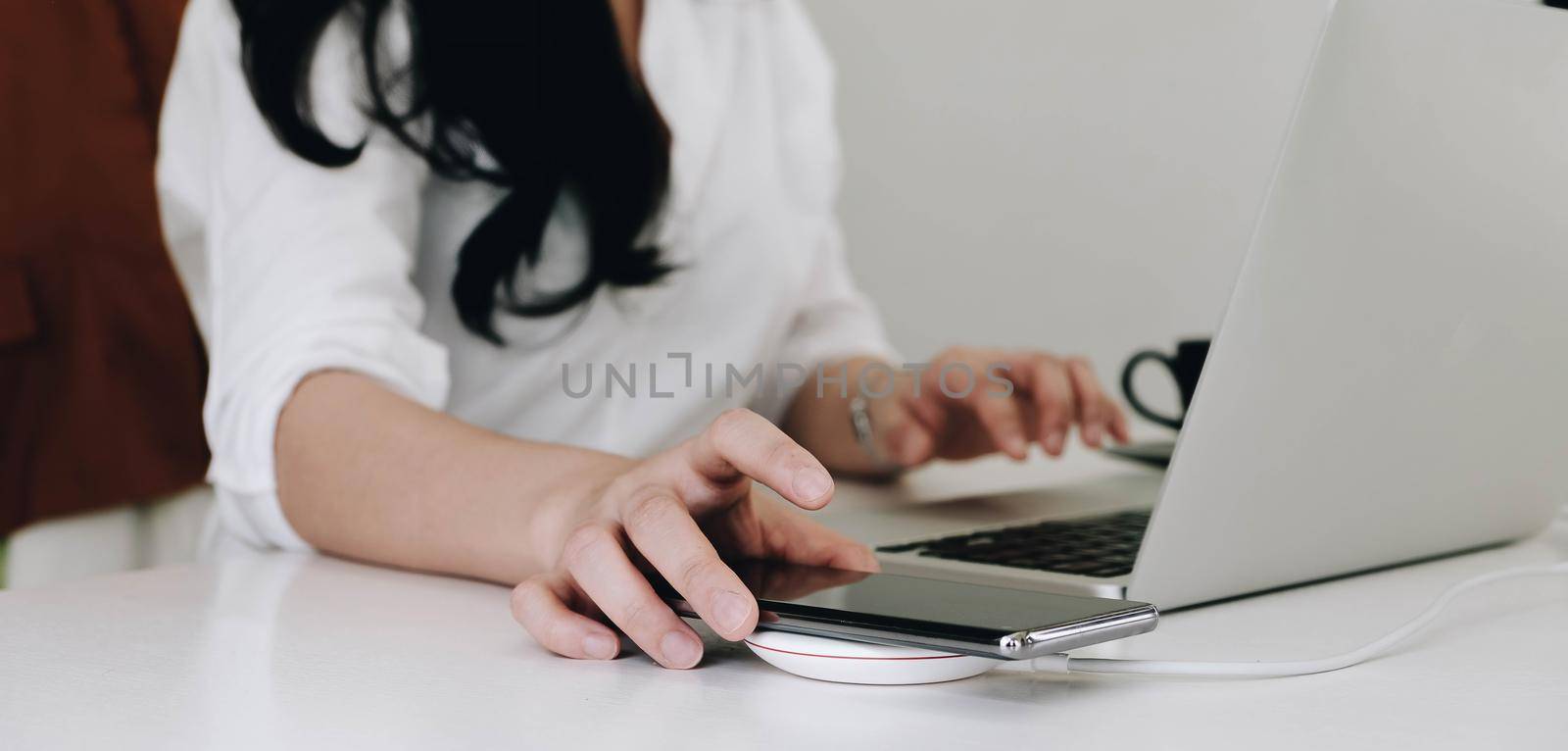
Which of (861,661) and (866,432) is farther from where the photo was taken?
(866,432)

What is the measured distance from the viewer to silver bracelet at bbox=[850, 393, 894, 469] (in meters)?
1.09

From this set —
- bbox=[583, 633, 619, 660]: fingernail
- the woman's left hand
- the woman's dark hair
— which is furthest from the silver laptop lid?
the woman's dark hair

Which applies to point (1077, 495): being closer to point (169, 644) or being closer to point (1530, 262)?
point (1530, 262)

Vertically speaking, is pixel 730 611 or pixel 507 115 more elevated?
pixel 507 115

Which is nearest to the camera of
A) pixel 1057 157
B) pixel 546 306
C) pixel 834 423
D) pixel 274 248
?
pixel 274 248

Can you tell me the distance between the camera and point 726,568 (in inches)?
17.6

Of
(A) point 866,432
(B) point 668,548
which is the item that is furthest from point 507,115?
(B) point 668,548

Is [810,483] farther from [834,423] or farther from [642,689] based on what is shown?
[834,423]

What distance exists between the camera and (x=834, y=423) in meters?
1.18

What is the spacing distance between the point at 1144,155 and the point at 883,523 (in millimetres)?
2558

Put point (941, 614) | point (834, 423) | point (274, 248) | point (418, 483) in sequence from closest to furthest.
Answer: point (941, 614) < point (418, 483) < point (274, 248) < point (834, 423)

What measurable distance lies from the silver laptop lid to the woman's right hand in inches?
6.1

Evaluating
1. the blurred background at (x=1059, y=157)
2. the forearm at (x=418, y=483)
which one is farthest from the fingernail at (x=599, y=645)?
the blurred background at (x=1059, y=157)

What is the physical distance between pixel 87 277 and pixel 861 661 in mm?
1065
